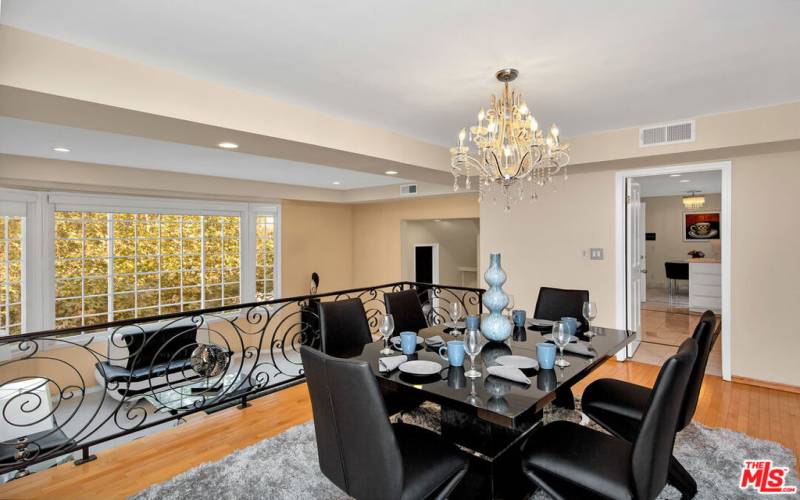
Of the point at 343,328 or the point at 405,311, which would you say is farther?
the point at 405,311

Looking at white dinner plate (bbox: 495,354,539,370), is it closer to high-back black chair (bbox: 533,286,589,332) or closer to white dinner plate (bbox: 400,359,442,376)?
white dinner plate (bbox: 400,359,442,376)

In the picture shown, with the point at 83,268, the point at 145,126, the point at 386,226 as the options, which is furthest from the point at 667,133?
the point at 83,268

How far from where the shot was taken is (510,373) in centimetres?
187

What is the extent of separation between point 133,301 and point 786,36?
748 cm

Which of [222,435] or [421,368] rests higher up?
[421,368]

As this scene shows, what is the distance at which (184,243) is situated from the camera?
661 cm

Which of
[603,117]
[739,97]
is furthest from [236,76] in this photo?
[739,97]

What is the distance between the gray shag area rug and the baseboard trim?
1377mm

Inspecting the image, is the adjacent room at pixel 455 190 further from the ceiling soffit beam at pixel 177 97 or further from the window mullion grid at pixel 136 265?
the window mullion grid at pixel 136 265

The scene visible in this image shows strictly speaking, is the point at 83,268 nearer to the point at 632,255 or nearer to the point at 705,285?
the point at 632,255

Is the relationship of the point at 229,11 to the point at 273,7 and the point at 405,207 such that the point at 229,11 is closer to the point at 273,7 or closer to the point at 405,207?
the point at 273,7

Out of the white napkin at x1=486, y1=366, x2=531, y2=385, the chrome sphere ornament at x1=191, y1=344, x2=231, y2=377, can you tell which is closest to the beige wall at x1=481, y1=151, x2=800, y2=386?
the white napkin at x1=486, y1=366, x2=531, y2=385

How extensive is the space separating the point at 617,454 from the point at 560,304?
1.68m

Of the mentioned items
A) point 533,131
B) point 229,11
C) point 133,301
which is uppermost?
point 229,11
